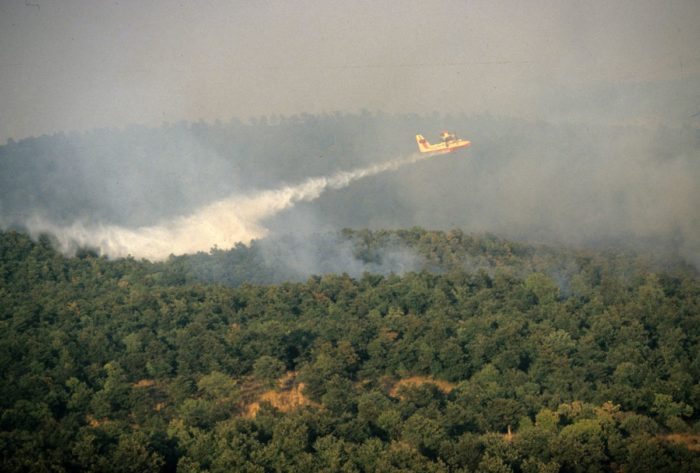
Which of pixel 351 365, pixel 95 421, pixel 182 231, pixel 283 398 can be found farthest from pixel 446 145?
pixel 95 421

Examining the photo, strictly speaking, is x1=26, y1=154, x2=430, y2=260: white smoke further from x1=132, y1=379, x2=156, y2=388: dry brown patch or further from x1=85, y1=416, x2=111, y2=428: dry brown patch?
x1=85, y1=416, x2=111, y2=428: dry brown patch

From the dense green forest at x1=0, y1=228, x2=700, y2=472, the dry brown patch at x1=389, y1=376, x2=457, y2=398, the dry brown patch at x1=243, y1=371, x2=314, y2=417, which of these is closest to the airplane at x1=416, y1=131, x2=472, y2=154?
the dense green forest at x1=0, y1=228, x2=700, y2=472

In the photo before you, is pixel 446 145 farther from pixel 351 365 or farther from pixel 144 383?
pixel 144 383

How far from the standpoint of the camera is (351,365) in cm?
5850

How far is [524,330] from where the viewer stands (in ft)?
212

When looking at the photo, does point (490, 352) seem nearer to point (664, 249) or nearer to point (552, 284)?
point (552, 284)

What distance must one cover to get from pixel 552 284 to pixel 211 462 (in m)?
34.9

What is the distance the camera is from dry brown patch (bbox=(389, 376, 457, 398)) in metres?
57.1

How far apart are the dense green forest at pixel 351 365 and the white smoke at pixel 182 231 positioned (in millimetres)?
5140

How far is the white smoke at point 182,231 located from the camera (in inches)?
3532

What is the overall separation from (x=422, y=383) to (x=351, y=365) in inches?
152

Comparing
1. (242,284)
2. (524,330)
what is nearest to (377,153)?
(242,284)

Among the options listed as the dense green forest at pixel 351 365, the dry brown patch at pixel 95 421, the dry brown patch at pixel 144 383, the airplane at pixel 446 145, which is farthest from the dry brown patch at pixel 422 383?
the airplane at pixel 446 145

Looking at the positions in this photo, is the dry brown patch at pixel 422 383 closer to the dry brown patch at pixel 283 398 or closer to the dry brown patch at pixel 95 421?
the dry brown patch at pixel 283 398
